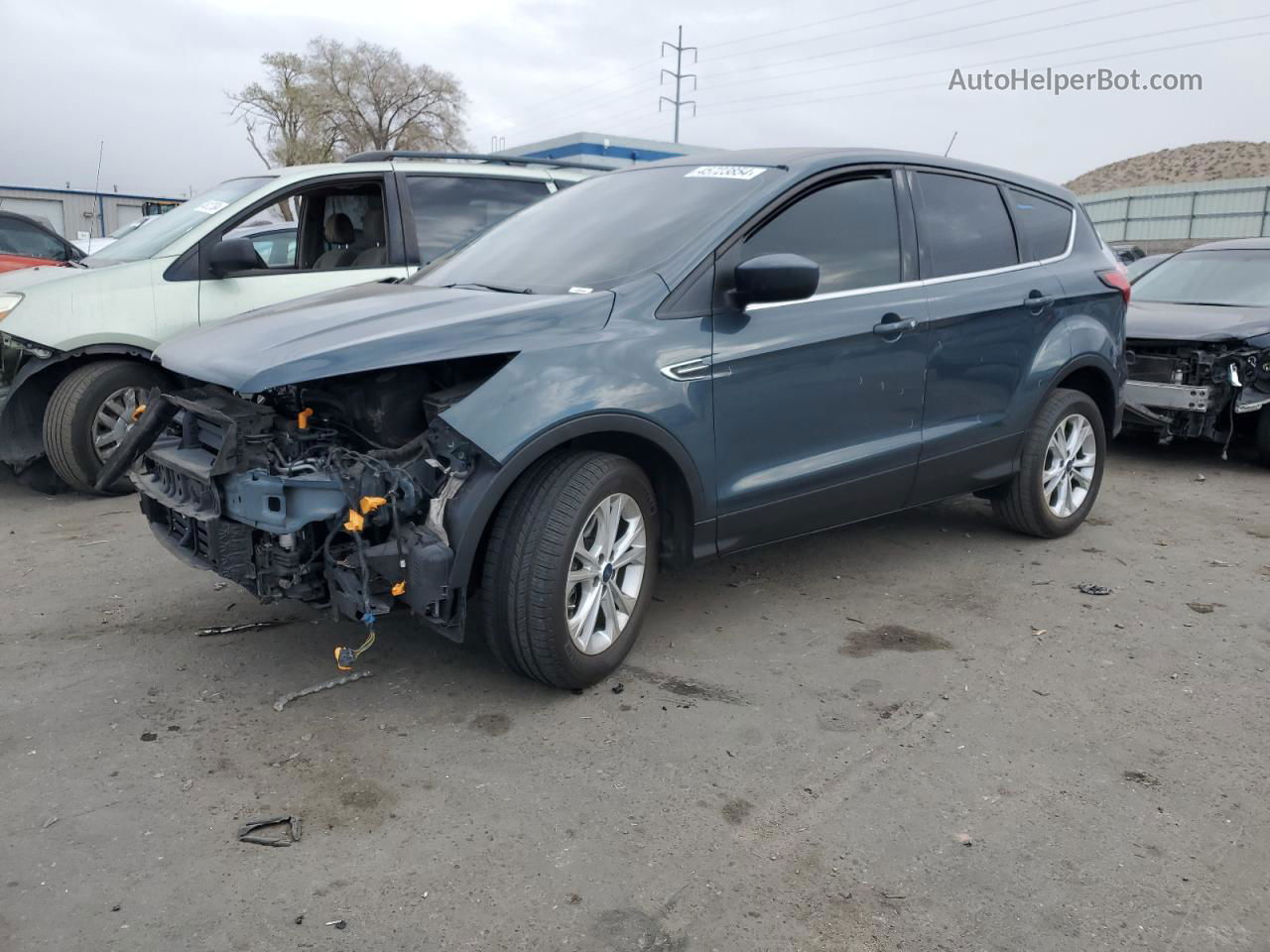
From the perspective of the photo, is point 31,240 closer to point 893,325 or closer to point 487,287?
point 487,287

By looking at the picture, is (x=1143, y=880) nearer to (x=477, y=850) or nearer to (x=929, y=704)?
(x=929, y=704)

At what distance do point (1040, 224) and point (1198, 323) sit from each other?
2.78m

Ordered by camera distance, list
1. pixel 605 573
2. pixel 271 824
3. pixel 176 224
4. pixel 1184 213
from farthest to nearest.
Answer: pixel 1184 213
pixel 176 224
pixel 605 573
pixel 271 824

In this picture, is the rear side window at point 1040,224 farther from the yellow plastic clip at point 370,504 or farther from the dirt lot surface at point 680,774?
the yellow plastic clip at point 370,504

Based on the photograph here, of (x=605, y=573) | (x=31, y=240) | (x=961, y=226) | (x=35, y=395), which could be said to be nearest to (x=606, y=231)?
(x=605, y=573)

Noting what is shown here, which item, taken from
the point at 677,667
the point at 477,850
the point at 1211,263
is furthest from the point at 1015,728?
the point at 1211,263

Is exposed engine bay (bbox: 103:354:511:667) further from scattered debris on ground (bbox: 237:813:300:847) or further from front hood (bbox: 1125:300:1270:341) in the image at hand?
front hood (bbox: 1125:300:1270:341)

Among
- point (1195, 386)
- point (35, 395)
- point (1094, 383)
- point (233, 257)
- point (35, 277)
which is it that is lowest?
point (35, 395)

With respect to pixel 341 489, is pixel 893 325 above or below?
above

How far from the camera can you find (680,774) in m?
3.16

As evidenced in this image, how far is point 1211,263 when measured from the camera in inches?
334

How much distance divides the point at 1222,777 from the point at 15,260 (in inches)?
407

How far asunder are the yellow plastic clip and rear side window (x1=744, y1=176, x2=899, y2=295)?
66.4 inches

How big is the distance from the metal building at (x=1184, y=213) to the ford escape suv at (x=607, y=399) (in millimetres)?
31813
